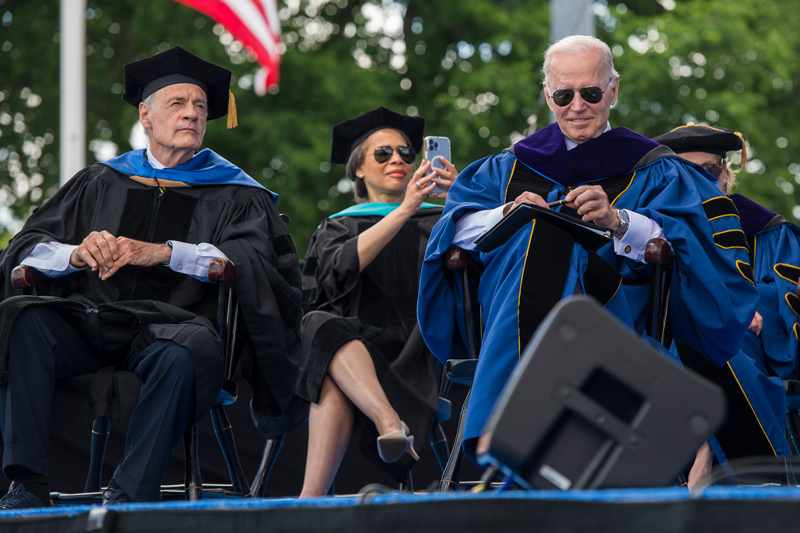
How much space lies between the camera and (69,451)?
4.46 meters

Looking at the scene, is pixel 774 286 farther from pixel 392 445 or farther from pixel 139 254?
pixel 139 254

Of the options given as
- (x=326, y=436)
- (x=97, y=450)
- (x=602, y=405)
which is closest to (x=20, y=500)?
(x=97, y=450)

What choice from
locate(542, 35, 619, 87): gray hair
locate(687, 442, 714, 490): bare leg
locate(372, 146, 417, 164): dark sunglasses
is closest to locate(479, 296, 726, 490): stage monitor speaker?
locate(542, 35, 619, 87): gray hair

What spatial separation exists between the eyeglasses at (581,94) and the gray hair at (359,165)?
A: 4.60 feet

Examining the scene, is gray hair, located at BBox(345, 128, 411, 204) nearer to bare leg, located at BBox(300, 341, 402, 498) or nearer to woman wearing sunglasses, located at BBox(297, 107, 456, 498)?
woman wearing sunglasses, located at BBox(297, 107, 456, 498)

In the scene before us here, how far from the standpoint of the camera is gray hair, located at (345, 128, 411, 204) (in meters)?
4.41

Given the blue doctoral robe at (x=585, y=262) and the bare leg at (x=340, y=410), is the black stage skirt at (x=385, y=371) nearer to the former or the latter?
the bare leg at (x=340, y=410)

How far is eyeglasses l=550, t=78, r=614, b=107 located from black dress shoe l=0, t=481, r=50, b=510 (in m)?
2.01

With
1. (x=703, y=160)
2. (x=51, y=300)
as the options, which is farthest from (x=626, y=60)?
(x=51, y=300)

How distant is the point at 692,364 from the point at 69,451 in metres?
2.84

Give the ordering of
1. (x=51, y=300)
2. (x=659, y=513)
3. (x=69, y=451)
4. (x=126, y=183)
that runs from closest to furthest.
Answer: (x=659, y=513) → (x=51, y=300) → (x=126, y=183) → (x=69, y=451)

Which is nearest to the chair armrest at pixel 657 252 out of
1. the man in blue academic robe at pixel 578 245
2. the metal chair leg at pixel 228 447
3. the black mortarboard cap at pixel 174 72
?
the man in blue academic robe at pixel 578 245

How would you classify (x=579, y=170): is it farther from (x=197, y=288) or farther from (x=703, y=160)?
(x=197, y=288)

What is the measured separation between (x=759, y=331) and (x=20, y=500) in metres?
2.69
